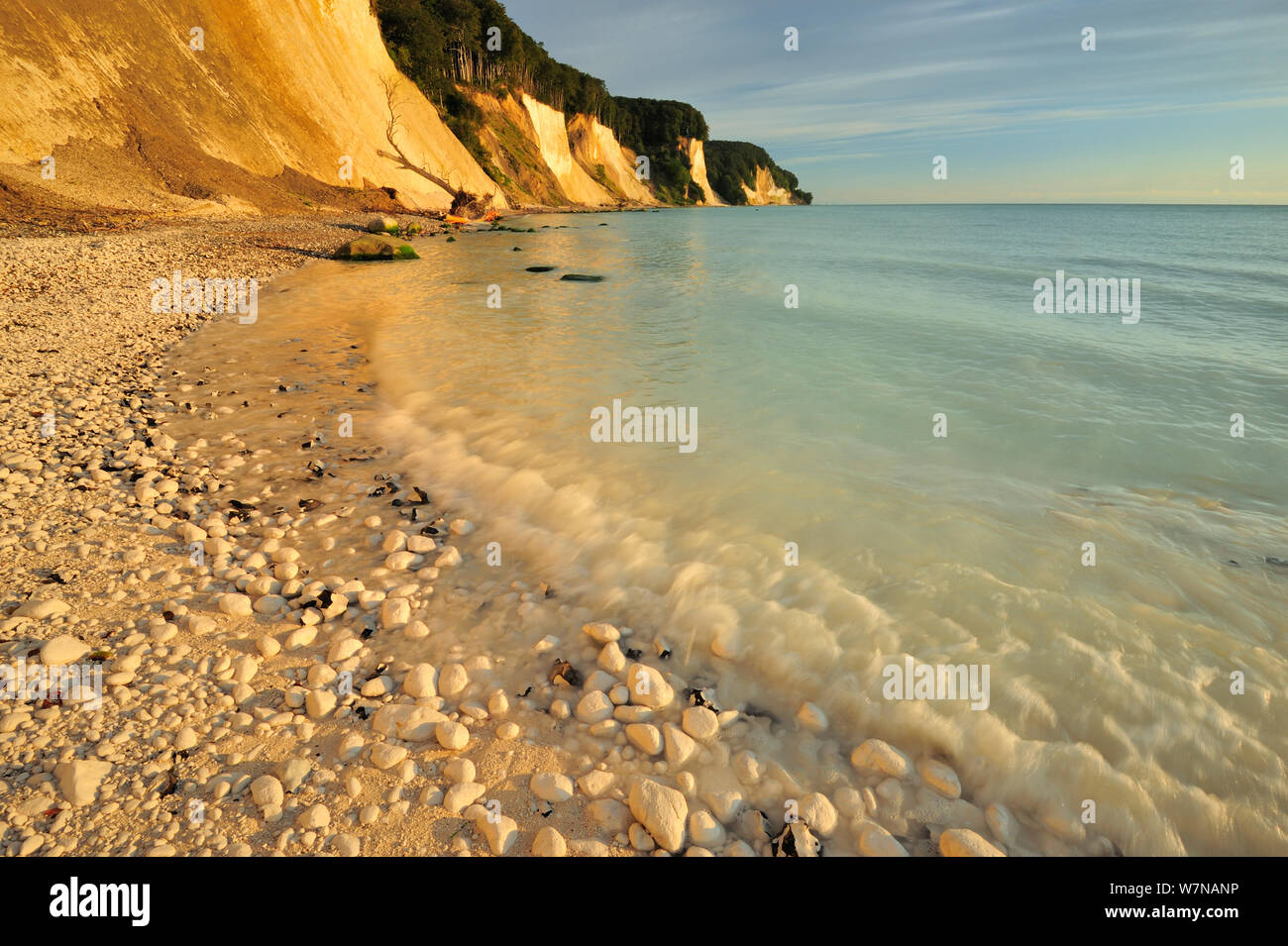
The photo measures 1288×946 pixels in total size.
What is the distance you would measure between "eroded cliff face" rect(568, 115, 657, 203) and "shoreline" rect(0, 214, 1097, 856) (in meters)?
102

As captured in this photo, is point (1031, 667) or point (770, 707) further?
point (1031, 667)

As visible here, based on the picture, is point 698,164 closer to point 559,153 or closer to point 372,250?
point 559,153

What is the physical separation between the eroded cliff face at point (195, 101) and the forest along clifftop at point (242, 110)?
7 cm

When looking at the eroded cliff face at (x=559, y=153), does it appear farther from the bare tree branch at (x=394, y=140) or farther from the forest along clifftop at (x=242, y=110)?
the bare tree branch at (x=394, y=140)

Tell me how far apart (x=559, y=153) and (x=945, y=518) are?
90.8 m

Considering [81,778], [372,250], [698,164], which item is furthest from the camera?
[698,164]

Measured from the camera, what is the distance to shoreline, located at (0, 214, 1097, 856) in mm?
2637

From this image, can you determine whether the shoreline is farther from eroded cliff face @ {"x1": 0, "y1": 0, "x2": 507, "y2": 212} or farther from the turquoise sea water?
eroded cliff face @ {"x1": 0, "y1": 0, "x2": 507, "y2": 212}

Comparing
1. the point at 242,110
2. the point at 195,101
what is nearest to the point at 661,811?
the point at 195,101

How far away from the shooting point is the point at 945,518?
18.3 feet
